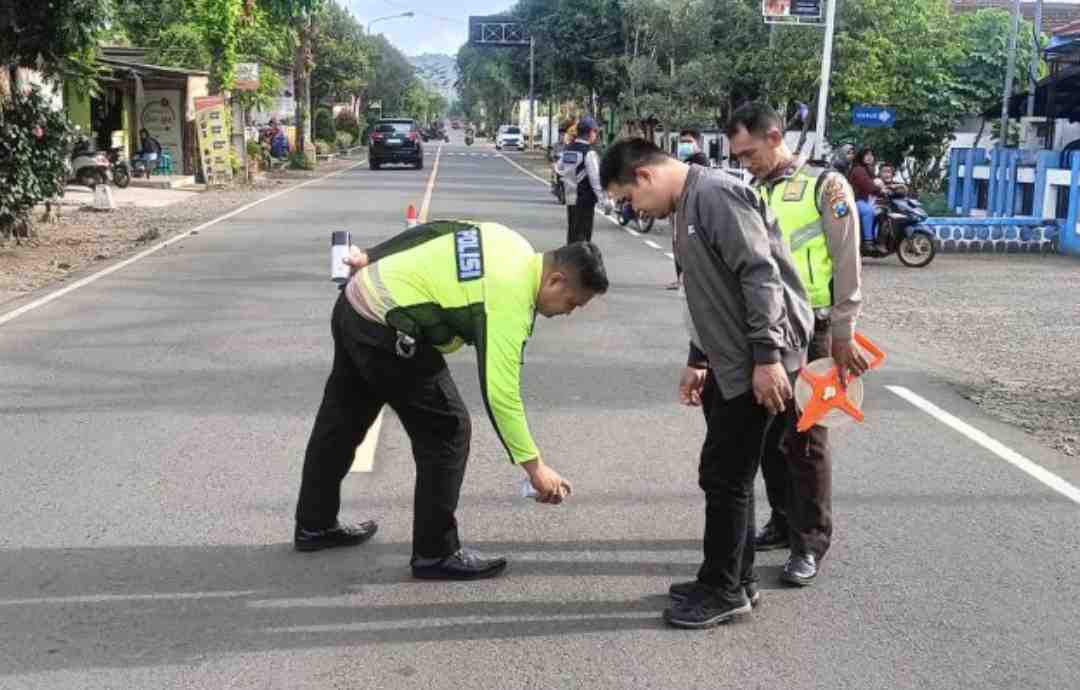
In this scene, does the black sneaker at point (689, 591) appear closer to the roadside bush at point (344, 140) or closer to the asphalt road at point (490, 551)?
the asphalt road at point (490, 551)

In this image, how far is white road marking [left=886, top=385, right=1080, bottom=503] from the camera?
623cm

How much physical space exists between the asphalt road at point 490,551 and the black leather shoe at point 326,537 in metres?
0.08

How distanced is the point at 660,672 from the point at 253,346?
20.5 ft

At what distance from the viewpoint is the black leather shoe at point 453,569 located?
4742mm

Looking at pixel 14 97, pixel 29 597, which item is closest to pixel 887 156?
pixel 14 97

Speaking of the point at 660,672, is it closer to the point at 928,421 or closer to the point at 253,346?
the point at 928,421

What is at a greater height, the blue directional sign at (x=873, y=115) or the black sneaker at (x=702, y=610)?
the blue directional sign at (x=873, y=115)

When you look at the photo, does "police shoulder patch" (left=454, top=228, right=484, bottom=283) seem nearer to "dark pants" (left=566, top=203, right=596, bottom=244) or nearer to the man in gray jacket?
the man in gray jacket

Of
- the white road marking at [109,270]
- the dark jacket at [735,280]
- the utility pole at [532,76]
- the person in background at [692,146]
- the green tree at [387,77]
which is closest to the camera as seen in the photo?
the dark jacket at [735,280]

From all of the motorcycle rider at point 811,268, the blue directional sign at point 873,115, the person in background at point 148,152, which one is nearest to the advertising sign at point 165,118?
the person in background at point 148,152

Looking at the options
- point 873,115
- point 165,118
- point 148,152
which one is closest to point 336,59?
point 165,118

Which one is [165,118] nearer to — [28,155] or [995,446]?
[28,155]

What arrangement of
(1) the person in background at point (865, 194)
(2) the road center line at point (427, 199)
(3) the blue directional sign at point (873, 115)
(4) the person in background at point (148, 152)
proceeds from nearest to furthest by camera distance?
(1) the person in background at point (865, 194)
(2) the road center line at point (427, 199)
(3) the blue directional sign at point (873, 115)
(4) the person in background at point (148, 152)

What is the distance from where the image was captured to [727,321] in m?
4.16
